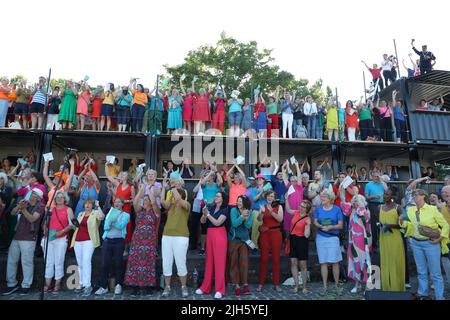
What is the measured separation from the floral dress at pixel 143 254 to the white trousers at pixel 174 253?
0.25 m

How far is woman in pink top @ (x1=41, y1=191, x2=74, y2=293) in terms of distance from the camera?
6.66 meters

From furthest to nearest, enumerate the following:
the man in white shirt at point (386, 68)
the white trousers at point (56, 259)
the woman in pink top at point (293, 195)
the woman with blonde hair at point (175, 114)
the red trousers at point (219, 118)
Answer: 1. the man in white shirt at point (386, 68)
2. the red trousers at point (219, 118)
3. the woman with blonde hair at point (175, 114)
4. the woman in pink top at point (293, 195)
5. the white trousers at point (56, 259)

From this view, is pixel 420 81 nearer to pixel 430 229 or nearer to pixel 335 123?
pixel 335 123

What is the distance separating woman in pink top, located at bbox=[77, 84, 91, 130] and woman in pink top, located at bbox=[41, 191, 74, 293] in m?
5.05

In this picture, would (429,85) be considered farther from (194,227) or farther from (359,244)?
(194,227)

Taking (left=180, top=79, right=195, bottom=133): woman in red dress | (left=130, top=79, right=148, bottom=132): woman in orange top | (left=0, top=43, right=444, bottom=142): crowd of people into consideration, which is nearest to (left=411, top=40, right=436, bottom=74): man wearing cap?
(left=0, top=43, right=444, bottom=142): crowd of people

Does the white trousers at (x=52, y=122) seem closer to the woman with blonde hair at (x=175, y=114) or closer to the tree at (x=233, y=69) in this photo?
the woman with blonde hair at (x=175, y=114)

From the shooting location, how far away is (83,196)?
7.90 m

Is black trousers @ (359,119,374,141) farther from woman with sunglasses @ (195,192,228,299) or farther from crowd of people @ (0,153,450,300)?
Answer: woman with sunglasses @ (195,192,228,299)

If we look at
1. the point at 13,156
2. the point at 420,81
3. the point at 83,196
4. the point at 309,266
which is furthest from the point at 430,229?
the point at 13,156

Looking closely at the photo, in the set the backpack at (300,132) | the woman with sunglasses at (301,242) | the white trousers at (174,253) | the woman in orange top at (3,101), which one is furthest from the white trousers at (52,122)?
the woman with sunglasses at (301,242)

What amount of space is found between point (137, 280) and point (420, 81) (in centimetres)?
1300

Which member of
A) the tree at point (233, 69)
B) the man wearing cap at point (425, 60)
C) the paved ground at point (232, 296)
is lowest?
the paved ground at point (232, 296)

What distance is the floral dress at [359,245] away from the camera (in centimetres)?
673
